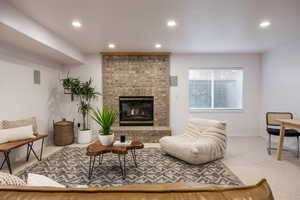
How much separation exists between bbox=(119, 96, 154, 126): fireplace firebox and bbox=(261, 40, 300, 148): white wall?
130 inches

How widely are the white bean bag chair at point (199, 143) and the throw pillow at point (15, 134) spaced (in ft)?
8.26

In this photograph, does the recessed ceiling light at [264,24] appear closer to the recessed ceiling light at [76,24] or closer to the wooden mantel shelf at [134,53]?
the wooden mantel shelf at [134,53]

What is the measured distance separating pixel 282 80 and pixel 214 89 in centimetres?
164

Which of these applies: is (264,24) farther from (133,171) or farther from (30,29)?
(30,29)

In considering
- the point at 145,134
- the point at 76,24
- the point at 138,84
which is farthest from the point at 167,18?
the point at 145,134

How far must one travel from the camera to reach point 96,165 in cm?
281

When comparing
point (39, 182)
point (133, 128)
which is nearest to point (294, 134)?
point (133, 128)

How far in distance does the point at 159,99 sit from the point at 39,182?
155 inches

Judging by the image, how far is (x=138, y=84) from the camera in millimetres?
4750

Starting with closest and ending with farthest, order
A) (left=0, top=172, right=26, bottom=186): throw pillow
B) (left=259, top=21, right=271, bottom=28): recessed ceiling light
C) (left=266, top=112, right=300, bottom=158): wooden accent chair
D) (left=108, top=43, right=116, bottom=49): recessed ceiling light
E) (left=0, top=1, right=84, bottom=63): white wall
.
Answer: (left=0, top=172, right=26, bottom=186): throw pillow < (left=0, top=1, right=84, bottom=63): white wall < (left=259, top=21, right=271, bottom=28): recessed ceiling light < (left=266, top=112, right=300, bottom=158): wooden accent chair < (left=108, top=43, right=116, bottom=49): recessed ceiling light

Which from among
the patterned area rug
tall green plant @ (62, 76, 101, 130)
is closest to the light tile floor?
the patterned area rug

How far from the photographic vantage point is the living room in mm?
2295

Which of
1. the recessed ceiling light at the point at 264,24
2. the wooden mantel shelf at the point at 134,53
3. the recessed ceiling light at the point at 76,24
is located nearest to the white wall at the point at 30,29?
the recessed ceiling light at the point at 76,24

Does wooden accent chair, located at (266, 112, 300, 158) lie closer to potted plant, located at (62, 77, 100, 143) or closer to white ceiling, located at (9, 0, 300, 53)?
white ceiling, located at (9, 0, 300, 53)
